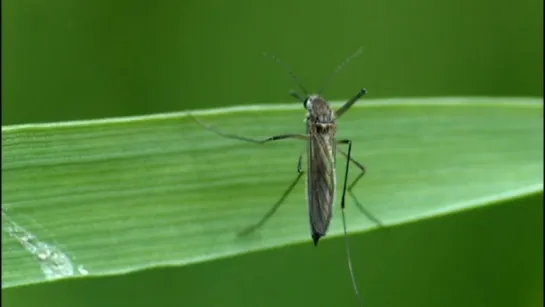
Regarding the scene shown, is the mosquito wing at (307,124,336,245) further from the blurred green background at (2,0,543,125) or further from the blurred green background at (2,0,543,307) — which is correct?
the blurred green background at (2,0,543,125)

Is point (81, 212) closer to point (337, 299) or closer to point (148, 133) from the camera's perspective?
point (148, 133)

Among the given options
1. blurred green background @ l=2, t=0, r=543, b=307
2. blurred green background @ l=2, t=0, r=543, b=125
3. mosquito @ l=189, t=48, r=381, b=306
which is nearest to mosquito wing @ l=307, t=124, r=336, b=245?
mosquito @ l=189, t=48, r=381, b=306

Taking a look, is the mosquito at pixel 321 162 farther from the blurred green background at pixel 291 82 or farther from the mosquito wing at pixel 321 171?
the blurred green background at pixel 291 82

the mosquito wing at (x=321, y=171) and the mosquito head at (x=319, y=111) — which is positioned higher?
the mosquito head at (x=319, y=111)

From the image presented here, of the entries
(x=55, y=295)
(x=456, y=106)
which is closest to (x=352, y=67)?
(x=456, y=106)

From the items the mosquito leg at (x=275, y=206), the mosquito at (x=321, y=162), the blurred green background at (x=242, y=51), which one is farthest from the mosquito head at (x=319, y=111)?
the blurred green background at (x=242, y=51)

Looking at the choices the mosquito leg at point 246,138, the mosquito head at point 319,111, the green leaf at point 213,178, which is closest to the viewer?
the green leaf at point 213,178
